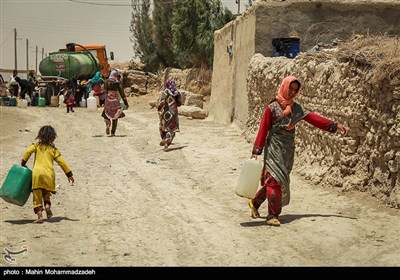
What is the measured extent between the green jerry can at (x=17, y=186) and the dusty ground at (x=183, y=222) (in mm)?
302

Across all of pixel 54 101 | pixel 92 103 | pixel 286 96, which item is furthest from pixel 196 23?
pixel 286 96

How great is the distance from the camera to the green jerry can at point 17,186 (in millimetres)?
7078

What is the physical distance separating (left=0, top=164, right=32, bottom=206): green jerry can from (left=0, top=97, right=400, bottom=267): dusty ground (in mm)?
302

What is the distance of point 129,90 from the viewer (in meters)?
31.2

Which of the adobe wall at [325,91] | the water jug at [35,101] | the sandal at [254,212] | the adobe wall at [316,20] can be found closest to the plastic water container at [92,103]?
the water jug at [35,101]

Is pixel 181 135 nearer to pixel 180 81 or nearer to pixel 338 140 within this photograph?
pixel 338 140

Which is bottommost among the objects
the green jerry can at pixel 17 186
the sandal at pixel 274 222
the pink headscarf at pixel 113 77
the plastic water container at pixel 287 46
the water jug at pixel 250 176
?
the sandal at pixel 274 222

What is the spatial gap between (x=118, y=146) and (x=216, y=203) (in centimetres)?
588

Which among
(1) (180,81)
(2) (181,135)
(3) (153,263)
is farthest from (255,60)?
(1) (180,81)

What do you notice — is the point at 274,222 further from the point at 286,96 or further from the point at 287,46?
the point at 287,46

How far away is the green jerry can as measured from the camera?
708 cm

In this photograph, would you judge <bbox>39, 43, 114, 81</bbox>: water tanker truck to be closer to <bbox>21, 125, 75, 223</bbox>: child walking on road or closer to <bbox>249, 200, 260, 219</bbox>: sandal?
<bbox>21, 125, 75, 223</bbox>: child walking on road

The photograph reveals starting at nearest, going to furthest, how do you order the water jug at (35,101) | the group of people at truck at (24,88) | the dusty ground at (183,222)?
the dusty ground at (183,222) < the group of people at truck at (24,88) < the water jug at (35,101)

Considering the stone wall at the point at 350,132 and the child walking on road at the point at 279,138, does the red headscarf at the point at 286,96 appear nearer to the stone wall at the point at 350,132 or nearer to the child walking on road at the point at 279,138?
the child walking on road at the point at 279,138
